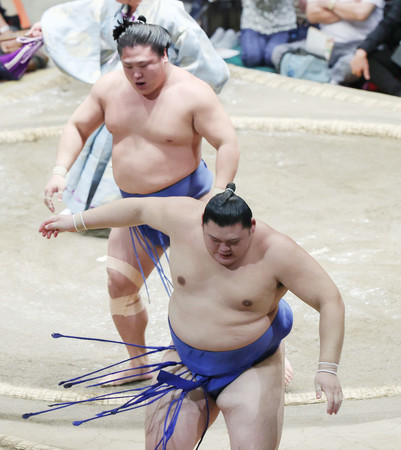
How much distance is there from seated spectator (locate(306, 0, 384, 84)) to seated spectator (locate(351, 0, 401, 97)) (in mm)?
114

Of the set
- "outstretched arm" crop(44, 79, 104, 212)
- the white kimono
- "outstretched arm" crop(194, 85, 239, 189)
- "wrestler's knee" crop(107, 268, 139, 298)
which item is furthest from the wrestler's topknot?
the white kimono

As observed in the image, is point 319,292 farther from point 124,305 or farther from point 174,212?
point 124,305

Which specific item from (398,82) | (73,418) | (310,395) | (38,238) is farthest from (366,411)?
(398,82)

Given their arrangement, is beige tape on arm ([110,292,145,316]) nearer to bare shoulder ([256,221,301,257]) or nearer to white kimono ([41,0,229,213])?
bare shoulder ([256,221,301,257])

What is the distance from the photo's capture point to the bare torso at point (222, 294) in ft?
5.83

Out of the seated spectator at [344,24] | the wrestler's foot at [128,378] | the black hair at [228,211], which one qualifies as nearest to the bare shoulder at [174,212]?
the black hair at [228,211]

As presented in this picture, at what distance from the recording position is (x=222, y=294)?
5.90 ft

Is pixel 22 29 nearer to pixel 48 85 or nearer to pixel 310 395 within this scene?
pixel 48 85

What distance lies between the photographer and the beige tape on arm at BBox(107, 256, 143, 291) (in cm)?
246

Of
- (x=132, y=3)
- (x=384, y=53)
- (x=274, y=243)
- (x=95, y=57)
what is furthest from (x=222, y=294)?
(x=384, y=53)

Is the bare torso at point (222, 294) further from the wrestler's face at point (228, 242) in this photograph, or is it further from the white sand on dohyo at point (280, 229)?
the white sand on dohyo at point (280, 229)

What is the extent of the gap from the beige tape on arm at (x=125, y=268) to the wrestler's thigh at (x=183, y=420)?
0.64 metres

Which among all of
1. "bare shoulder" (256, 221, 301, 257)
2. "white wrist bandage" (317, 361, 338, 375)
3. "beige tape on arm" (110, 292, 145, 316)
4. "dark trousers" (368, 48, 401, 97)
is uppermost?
"bare shoulder" (256, 221, 301, 257)

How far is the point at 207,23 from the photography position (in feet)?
19.9
